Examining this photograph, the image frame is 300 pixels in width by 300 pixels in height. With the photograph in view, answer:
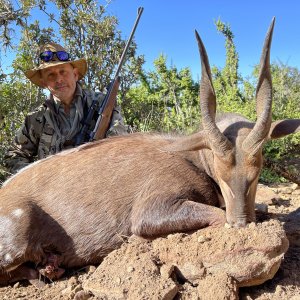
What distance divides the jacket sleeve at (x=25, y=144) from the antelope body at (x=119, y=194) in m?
2.07

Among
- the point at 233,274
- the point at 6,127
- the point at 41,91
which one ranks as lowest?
the point at 233,274

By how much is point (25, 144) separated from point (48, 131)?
509mm

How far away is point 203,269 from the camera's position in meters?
3.40

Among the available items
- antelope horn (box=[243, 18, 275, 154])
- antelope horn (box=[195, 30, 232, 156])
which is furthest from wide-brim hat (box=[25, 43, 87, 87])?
antelope horn (box=[243, 18, 275, 154])

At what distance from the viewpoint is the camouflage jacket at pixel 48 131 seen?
6770mm

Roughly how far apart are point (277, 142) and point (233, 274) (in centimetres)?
891

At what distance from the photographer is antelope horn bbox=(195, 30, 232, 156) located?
372 cm

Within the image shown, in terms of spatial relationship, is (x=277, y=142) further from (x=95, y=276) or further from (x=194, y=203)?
(x=95, y=276)

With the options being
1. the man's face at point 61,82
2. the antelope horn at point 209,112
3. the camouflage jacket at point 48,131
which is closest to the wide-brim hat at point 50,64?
the man's face at point 61,82

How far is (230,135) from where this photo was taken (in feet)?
13.1

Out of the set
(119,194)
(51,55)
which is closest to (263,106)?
(119,194)

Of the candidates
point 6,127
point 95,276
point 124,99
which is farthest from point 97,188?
point 124,99

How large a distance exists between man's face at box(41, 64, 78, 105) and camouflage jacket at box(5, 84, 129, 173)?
0.14 metres

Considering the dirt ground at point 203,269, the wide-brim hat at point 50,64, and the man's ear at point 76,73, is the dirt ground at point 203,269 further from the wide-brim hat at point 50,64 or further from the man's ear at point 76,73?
the man's ear at point 76,73
